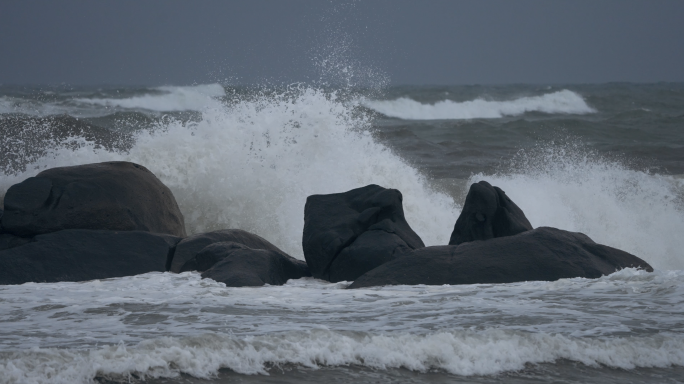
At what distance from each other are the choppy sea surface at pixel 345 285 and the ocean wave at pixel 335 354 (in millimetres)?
11

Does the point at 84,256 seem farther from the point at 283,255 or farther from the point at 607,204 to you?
the point at 607,204

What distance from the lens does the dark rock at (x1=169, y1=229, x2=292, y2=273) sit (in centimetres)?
656

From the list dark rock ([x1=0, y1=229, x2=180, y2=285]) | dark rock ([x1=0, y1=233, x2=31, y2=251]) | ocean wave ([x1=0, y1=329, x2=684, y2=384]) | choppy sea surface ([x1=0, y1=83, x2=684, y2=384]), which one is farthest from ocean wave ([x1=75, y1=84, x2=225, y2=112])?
ocean wave ([x1=0, y1=329, x2=684, y2=384])

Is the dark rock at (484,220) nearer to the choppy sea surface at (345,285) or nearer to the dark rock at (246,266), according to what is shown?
the choppy sea surface at (345,285)

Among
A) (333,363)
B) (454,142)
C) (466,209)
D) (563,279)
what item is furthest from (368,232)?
(454,142)

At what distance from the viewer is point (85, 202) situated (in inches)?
274

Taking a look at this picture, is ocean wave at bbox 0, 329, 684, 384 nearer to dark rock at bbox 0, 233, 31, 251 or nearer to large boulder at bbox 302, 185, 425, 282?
large boulder at bbox 302, 185, 425, 282

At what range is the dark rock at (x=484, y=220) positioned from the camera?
650 centimetres

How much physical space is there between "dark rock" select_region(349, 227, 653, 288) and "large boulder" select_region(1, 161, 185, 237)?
7.94 ft

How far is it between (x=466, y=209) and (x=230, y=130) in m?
5.14

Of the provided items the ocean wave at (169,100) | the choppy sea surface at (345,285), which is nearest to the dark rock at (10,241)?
the choppy sea surface at (345,285)

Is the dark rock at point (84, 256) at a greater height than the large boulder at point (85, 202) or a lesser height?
lesser

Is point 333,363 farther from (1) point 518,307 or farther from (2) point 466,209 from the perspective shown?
(2) point 466,209

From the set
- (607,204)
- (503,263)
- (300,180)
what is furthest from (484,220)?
(607,204)
